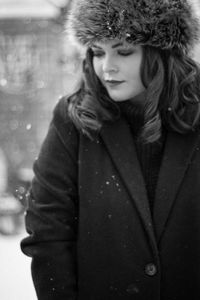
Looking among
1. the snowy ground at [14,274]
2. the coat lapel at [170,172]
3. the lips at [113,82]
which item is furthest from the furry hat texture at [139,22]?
A: the snowy ground at [14,274]

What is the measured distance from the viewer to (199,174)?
218 cm

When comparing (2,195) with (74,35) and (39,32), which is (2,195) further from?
(74,35)

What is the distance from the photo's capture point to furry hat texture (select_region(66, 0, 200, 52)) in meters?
2.12

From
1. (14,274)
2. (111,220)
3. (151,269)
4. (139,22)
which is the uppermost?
(139,22)

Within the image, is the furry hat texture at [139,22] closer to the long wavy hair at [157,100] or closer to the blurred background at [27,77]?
the long wavy hair at [157,100]

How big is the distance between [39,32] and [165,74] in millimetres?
5731

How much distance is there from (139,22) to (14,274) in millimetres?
3327

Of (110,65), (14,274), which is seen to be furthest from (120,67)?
(14,274)

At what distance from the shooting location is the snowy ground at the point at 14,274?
4.36 metres

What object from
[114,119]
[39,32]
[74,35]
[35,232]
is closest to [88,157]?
[114,119]

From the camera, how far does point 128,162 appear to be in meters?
2.22

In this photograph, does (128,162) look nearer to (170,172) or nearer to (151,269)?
(170,172)

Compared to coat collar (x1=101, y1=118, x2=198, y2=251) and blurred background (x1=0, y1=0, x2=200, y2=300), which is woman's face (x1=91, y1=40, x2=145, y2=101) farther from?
blurred background (x1=0, y1=0, x2=200, y2=300)

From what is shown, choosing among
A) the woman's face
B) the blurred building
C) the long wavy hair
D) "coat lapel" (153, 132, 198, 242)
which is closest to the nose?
the woman's face
